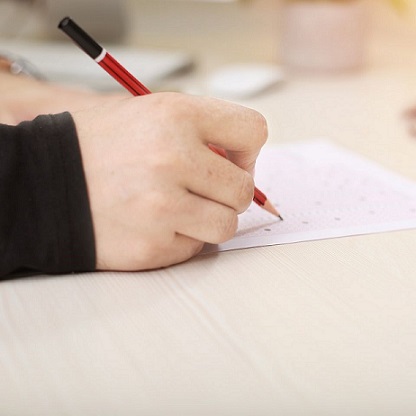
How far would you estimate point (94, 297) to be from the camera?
50 centimetres

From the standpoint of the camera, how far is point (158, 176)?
52 centimetres

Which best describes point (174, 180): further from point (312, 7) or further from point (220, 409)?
point (312, 7)

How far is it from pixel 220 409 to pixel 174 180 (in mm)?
197

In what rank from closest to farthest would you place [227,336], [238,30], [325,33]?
[227,336]
[325,33]
[238,30]

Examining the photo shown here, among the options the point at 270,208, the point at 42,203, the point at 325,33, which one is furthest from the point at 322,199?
the point at 325,33

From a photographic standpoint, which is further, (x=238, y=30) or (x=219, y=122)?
(x=238, y=30)

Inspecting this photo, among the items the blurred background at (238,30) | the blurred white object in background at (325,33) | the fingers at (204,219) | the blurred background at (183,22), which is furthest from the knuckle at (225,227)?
the blurred background at (183,22)

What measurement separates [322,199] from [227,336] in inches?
10.8

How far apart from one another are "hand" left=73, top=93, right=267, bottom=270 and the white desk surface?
1.0 inches

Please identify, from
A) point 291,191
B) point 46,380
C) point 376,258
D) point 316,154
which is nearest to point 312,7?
point 316,154

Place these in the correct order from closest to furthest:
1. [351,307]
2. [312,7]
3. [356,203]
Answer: [351,307]
[356,203]
[312,7]

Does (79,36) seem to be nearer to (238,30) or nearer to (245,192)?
(245,192)

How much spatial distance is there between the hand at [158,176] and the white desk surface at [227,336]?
0.02m

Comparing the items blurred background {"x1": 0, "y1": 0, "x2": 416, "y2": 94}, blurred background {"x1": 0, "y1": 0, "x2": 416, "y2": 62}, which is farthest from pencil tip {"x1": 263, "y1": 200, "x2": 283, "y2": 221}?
blurred background {"x1": 0, "y1": 0, "x2": 416, "y2": 62}
